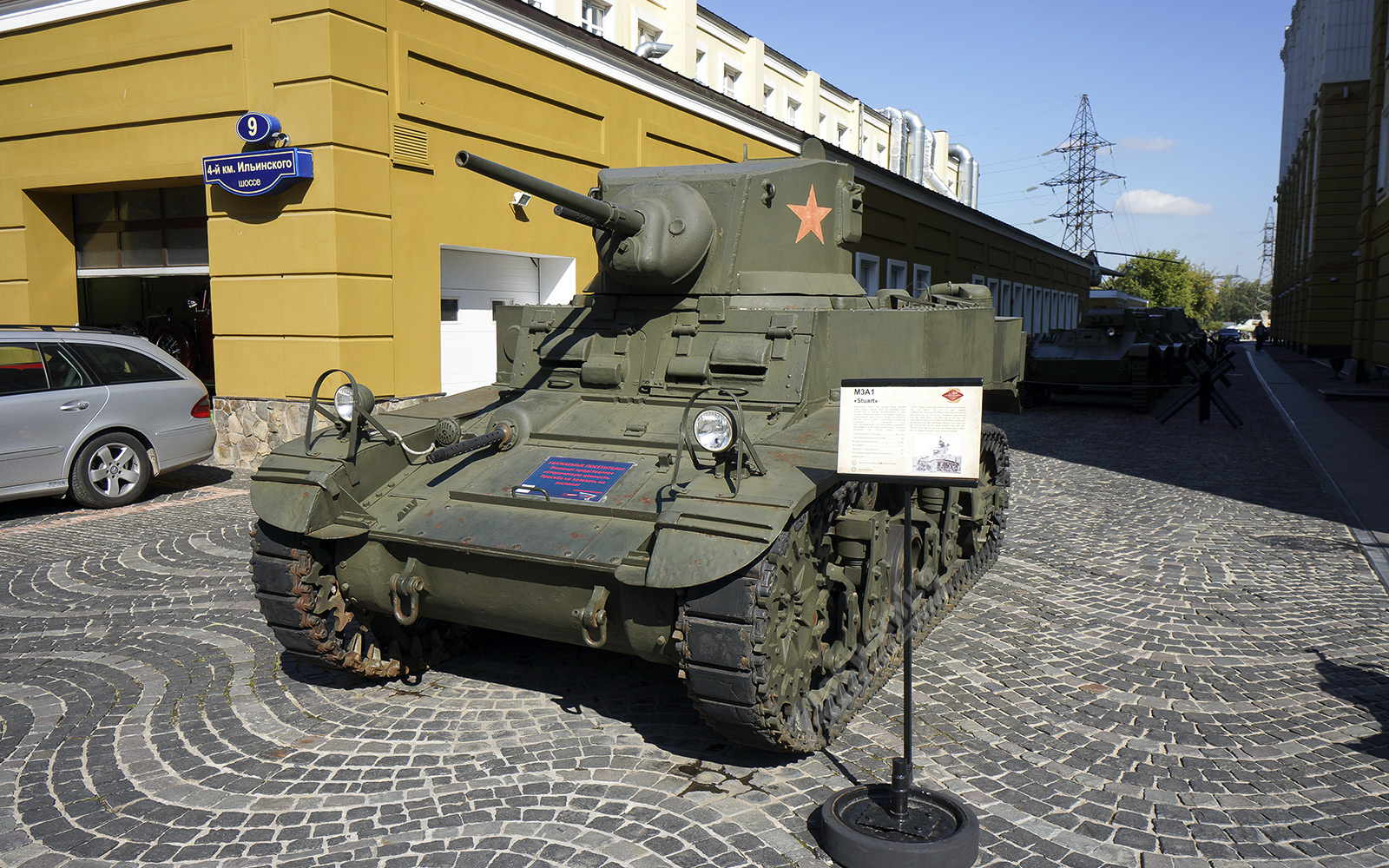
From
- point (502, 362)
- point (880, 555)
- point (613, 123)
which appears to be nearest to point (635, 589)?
point (880, 555)

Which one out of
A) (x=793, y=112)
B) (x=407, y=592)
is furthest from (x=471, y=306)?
(x=793, y=112)

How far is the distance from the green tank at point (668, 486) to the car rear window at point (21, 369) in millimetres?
5666

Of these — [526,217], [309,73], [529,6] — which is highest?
[529,6]

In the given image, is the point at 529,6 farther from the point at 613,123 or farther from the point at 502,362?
the point at 502,362

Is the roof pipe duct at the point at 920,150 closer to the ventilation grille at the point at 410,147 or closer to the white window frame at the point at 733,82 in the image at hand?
the white window frame at the point at 733,82

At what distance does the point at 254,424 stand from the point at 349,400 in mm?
7736

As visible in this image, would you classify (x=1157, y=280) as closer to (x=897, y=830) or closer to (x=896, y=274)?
(x=896, y=274)

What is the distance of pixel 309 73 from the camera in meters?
11.3

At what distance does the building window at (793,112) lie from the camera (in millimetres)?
29219

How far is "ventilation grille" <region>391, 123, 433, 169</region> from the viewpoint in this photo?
12031 millimetres

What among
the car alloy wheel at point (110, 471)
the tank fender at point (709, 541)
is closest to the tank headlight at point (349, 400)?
the tank fender at point (709, 541)

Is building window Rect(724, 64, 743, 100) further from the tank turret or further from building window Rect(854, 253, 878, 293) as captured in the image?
the tank turret

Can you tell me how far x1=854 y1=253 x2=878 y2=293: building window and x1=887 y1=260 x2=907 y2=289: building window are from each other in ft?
1.83

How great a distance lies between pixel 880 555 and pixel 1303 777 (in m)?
2.12
